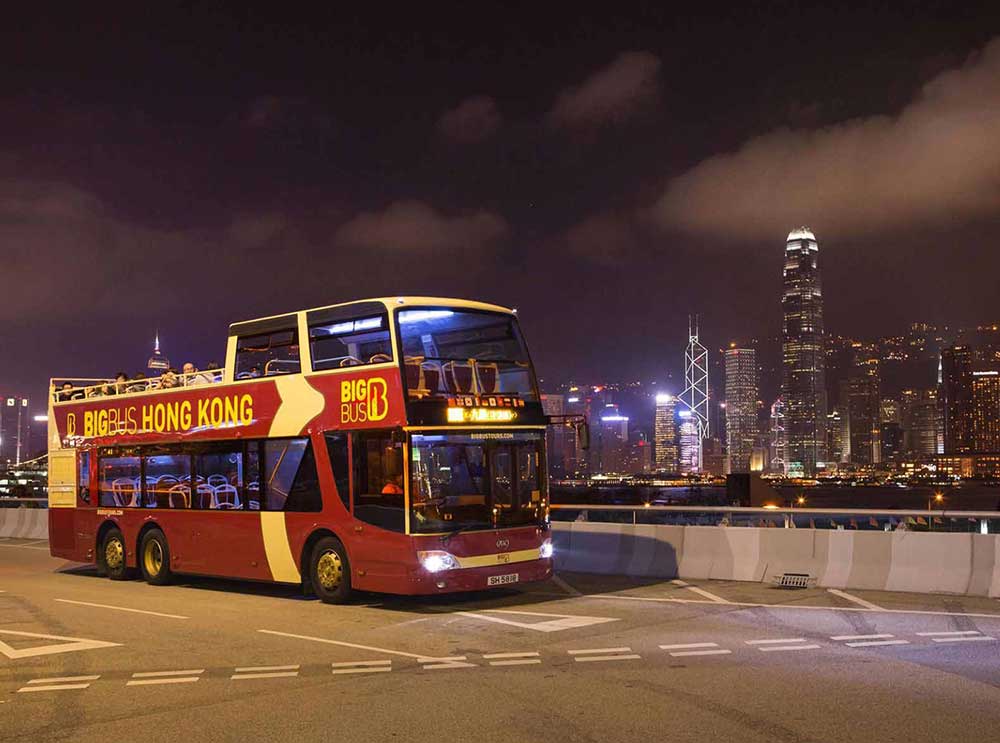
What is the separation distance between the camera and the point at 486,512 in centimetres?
1410

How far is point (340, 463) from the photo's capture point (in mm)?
14664

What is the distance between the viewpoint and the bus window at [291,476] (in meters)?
15.2

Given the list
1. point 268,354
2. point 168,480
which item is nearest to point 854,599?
point 268,354

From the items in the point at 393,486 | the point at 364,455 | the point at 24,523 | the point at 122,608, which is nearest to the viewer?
the point at 393,486


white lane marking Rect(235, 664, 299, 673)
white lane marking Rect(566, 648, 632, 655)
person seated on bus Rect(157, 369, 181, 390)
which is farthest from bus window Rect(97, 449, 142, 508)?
white lane marking Rect(566, 648, 632, 655)

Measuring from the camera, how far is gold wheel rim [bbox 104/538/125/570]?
1931cm

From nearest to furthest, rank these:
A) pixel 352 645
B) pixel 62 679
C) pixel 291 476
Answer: pixel 62 679 → pixel 352 645 → pixel 291 476

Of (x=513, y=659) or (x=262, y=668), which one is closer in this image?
(x=262, y=668)

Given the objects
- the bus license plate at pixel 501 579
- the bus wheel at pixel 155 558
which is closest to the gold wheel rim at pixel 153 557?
the bus wheel at pixel 155 558

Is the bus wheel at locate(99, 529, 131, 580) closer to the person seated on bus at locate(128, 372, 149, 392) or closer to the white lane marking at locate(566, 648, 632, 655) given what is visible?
the person seated on bus at locate(128, 372, 149, 392)

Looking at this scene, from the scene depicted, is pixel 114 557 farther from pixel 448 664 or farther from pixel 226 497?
pixel 448 664

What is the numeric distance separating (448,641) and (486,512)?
2830 millimetres

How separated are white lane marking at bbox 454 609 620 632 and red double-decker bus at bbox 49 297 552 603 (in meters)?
0.43

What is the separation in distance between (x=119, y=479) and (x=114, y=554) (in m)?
1.36
